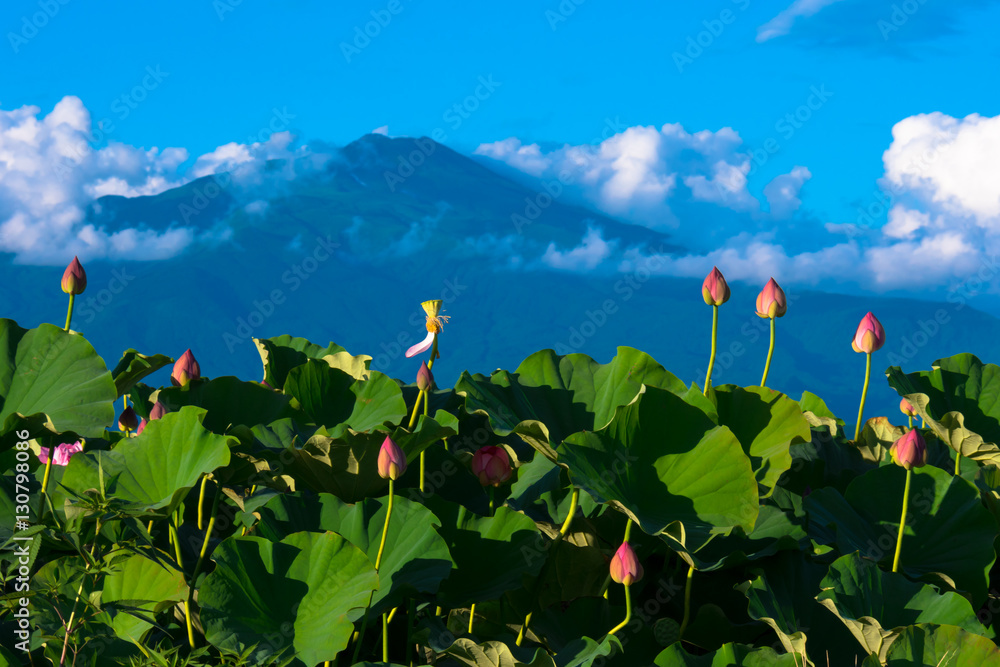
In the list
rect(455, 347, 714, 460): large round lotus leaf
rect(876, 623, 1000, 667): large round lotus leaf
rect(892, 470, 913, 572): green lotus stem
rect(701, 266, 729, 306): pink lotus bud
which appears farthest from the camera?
rect(701, 266, 729, 306): pink lotus bud

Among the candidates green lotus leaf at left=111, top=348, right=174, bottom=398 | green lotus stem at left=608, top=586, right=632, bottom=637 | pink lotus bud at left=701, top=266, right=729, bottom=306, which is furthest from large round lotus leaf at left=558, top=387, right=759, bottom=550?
green lotus leaf at left=111, top=348, right=174, bottom=398

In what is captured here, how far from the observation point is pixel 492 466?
146 centimetres

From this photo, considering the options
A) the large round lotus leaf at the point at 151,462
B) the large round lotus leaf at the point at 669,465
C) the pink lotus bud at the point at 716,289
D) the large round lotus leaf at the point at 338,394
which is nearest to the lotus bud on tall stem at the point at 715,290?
the pink lotus bud at the point at 716,289

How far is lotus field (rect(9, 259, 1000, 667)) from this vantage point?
122 centimetres

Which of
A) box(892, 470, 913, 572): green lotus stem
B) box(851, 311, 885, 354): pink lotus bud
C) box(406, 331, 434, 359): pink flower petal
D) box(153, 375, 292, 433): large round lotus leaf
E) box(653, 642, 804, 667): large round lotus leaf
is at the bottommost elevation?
box(653, 642, 804, 667): large round lotus leaf

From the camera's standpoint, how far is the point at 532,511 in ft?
4.93

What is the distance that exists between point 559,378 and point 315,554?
2.24 ft

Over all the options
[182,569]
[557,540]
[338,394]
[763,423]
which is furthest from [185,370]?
[763,423]

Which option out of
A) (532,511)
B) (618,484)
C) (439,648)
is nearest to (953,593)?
(618,484)

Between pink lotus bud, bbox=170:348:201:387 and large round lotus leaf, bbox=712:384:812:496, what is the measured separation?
1261 mm

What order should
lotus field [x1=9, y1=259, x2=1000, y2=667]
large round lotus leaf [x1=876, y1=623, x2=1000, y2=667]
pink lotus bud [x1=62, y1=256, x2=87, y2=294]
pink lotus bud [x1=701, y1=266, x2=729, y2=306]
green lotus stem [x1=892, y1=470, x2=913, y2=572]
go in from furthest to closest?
pink lotus bud [x1=62, y1=256, x2=87, y2=294] → pink lotus bud [x1=701, y1=266, x2=729, y2=306] → green lotus stem [x1=892, y1=470, x2=913, y2=572] → lotus field [x1=9, y1=259, x2=1000, y2=667] → large round lotus leaf [x1=876, y1=623, x2=1000, y2=667]

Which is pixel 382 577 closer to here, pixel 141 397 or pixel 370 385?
pixel 370 385

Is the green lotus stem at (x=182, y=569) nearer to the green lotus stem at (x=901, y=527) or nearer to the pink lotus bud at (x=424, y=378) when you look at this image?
the pink lotus bud at (x=424, y=378)

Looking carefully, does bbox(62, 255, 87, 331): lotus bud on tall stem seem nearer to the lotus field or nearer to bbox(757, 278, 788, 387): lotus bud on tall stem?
the lotus field
